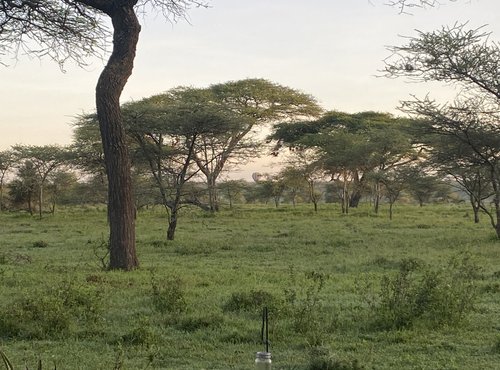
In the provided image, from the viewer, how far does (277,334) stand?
581 centimetres

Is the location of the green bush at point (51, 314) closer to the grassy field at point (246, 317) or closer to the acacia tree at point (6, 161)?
the grassy field at point (246, 317)

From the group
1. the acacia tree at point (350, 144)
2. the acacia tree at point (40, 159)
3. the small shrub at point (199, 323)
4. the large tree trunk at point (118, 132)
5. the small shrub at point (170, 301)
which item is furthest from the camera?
the acacia tree at point (40, 159)

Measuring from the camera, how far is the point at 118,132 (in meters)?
11.0

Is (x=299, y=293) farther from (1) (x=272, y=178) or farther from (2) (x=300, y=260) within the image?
(1) (x=272, y=178)

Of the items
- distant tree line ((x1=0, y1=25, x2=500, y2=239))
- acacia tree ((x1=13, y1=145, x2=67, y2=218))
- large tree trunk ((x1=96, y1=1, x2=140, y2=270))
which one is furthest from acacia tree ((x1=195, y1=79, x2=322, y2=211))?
large tree trunk ((x1=96, y1=1, x2=140, y2=270))

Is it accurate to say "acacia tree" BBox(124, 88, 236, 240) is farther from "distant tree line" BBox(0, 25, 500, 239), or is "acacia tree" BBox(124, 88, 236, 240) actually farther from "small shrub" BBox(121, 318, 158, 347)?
"small shrub" BBox(121, 318, 158, 347)

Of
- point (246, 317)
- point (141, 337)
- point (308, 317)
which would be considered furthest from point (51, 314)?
point (308, 317)

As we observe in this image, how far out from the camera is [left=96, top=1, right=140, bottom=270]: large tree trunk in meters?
10.9

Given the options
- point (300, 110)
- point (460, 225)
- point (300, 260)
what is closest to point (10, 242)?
point (300, 260)

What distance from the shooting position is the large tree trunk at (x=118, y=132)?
428 inches

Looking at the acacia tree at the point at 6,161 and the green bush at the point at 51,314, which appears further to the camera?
the acacia tree at the point at 6,161

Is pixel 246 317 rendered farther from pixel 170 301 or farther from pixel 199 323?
pixel 170 301

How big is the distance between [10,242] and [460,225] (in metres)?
16.8

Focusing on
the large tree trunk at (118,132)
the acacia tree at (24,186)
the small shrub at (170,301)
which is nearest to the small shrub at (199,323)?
the small shrub at (170,301)
